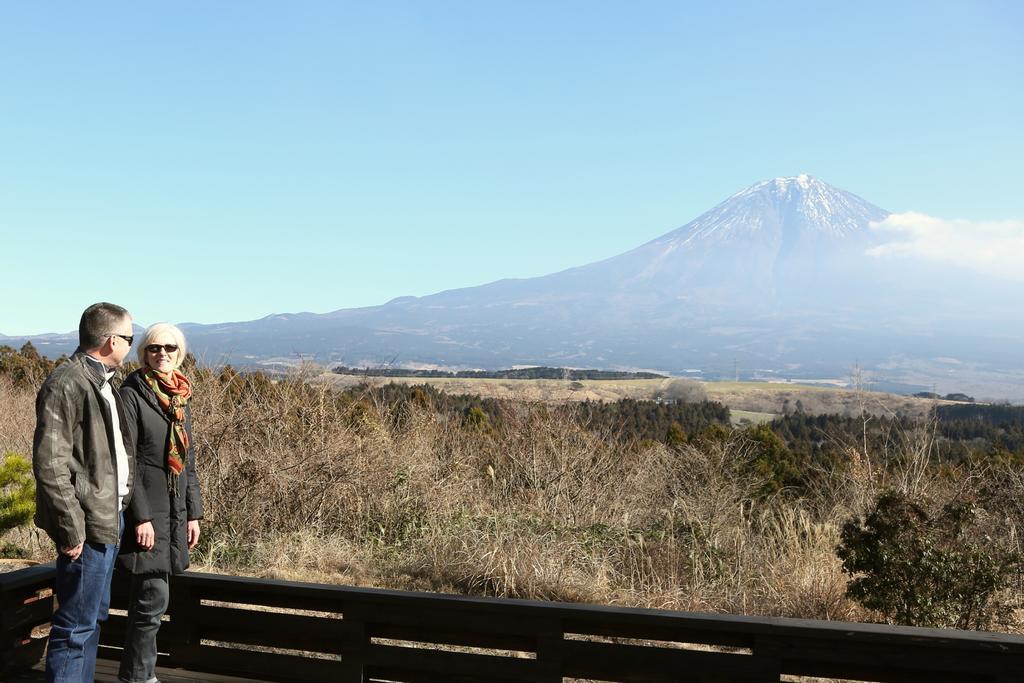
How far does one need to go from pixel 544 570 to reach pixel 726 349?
161619mm

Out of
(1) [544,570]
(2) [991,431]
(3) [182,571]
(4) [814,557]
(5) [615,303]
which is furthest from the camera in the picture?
(5) [615,303]

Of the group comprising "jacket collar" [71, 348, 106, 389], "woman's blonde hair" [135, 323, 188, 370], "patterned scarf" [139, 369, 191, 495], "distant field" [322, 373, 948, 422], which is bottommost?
"distant field" [322, 373, 948, 422]

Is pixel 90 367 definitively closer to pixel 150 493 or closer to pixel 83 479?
pixel 83 479

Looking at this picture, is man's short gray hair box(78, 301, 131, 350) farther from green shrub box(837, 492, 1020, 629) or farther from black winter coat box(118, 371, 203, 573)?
green shrub box(837, 492, 1020, 629)

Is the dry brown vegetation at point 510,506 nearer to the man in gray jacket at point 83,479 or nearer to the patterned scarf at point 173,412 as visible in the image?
the patterned scarf at point 173,412

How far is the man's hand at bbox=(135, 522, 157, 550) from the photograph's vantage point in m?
3.19

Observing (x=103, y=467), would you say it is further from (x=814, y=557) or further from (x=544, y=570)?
(x=814, y=557)

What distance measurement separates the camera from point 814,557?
701 centimetres

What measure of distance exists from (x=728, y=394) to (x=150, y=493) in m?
50.3

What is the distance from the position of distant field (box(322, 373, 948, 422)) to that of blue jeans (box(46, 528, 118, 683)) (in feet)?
21.9

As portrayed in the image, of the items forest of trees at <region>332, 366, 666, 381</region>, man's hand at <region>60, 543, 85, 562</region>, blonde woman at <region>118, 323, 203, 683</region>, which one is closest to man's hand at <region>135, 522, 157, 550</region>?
blonde woman at <region>118, 323, 203, 683</region>

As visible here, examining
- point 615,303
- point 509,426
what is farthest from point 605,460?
point 615,303

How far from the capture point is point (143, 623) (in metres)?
3.23

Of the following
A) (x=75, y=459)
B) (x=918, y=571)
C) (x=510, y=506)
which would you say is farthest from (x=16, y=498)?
(x=918, y=571)
